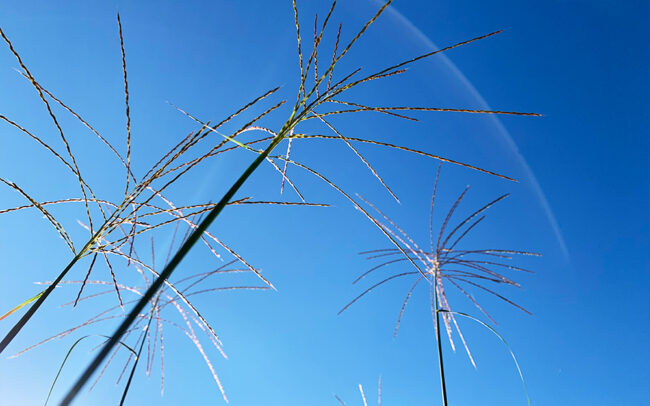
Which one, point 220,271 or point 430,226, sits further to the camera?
point 430,226

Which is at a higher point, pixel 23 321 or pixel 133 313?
pixel 23 321

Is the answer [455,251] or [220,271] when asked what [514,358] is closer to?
[455,251]

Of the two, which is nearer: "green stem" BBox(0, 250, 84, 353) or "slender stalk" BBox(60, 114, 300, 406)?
"slender stalk" BBox(60, 114, 300, 406)

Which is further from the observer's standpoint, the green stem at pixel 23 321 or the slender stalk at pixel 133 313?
the green stem at pixel 23 321

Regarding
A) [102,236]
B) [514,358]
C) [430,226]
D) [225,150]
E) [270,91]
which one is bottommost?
[514,358]

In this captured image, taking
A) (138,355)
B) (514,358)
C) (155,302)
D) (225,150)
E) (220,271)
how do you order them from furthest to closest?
(155,302)
(220,271)
(138,355)
(514,358)
(225,150)

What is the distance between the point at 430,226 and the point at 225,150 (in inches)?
37.4

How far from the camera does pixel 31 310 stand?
0.72 meters

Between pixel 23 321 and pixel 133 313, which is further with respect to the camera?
pixel 23 321

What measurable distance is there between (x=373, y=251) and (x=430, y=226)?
0.76 feet

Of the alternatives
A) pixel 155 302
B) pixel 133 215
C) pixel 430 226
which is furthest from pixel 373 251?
pixel 133 215

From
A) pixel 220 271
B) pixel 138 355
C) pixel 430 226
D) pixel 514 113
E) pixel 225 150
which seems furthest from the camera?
pixel 430 226

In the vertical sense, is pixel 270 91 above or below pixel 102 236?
above

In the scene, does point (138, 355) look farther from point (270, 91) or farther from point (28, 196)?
point (270, 91)
